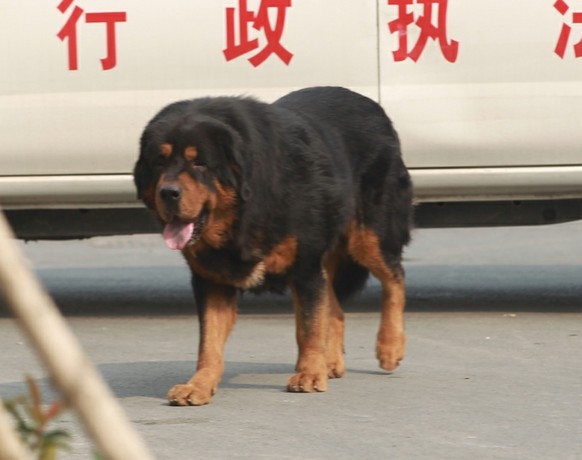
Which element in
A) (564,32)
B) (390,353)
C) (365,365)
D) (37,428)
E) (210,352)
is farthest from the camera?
(564,32)

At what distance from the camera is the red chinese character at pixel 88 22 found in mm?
7902

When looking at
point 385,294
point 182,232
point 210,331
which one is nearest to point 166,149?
point 182,232

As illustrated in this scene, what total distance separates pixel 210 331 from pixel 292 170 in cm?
72

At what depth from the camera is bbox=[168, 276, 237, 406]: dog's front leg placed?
580cm

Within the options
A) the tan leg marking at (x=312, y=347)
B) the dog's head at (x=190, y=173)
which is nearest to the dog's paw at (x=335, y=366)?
the tan leg marking at (x=312, y=347)

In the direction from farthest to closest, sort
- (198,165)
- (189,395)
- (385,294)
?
(385,294)
(189,395)
(198,165)

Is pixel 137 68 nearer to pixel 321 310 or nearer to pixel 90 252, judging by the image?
pixel 321 310

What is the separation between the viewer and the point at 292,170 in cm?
589

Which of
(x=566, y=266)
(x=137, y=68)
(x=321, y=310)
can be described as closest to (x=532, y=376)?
(x=321, y=310)

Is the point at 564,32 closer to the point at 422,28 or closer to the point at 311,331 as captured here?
the point at 422,28

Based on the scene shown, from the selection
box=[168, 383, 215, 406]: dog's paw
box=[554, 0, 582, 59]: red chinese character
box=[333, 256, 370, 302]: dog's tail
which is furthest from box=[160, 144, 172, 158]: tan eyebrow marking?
box=[554, 0, 582, 59]: red chinese character

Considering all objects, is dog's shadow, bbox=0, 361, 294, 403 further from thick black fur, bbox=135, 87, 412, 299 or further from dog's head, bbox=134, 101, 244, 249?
dog's head, bbox=134, 101, 244, 249

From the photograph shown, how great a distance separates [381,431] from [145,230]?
3586mm

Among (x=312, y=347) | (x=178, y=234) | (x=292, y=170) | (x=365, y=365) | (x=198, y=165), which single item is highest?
(x=198, y=165)
